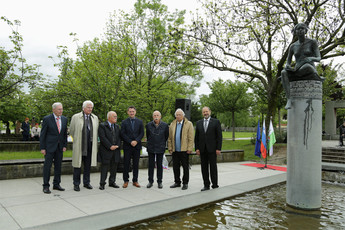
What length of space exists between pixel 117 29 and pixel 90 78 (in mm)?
10175

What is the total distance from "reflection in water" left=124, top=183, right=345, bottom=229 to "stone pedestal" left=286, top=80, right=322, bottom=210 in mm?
279

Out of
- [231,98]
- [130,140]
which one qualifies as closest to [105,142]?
[130,140]

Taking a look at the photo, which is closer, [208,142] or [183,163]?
[208,142]

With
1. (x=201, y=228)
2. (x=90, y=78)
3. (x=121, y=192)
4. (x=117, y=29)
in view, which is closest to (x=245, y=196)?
(x=201, y=228)

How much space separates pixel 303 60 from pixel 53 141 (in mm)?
5636

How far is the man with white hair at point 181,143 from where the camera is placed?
20.6 ft

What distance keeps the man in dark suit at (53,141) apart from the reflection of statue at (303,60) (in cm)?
494

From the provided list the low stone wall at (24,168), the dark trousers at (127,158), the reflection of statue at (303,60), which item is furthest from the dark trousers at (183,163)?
the reflection of statue at (303,60)

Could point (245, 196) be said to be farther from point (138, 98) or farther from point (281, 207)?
point (138, 98)

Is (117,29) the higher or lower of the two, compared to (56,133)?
higher

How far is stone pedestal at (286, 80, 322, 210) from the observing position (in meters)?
4.90

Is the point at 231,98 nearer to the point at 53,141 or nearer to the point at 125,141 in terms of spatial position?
the point at 125,141

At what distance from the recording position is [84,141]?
19.6ft

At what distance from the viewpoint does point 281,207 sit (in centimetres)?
491
